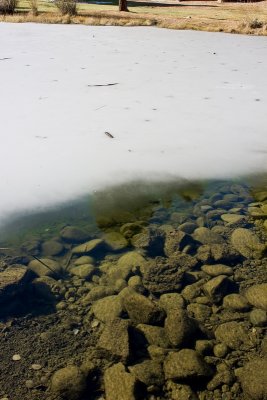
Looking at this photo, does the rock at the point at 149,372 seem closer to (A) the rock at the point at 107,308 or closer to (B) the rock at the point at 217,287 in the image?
(A) the rock at the point at 107,308

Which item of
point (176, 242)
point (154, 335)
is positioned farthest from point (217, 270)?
point (154, 335)

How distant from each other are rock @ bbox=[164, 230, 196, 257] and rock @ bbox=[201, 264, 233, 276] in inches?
6.5

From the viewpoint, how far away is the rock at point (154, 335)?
4.96ft

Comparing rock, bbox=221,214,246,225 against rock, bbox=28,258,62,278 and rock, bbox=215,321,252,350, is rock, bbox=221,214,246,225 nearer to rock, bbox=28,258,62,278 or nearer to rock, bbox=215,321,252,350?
rock, bbox=215,321,252,350

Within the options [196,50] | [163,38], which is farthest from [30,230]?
[163,38]

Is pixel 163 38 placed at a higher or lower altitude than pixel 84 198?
higher

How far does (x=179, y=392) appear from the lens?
1.34 metres

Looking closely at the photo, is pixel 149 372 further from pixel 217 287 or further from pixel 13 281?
pixel 13 281

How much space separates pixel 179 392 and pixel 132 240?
0.87 meters

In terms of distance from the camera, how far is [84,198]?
7.76 feet

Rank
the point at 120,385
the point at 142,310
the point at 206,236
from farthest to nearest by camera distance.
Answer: the point at 206,236, the point at 142,310, the point at 120,385

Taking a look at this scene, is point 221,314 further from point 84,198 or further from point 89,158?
point 89,158

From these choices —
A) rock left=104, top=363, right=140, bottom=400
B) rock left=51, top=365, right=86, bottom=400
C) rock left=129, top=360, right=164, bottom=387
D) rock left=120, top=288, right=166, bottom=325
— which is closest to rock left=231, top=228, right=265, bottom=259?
rock left=120, top=288, right=166, bottom=325

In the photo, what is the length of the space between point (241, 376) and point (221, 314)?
1.03 ft
